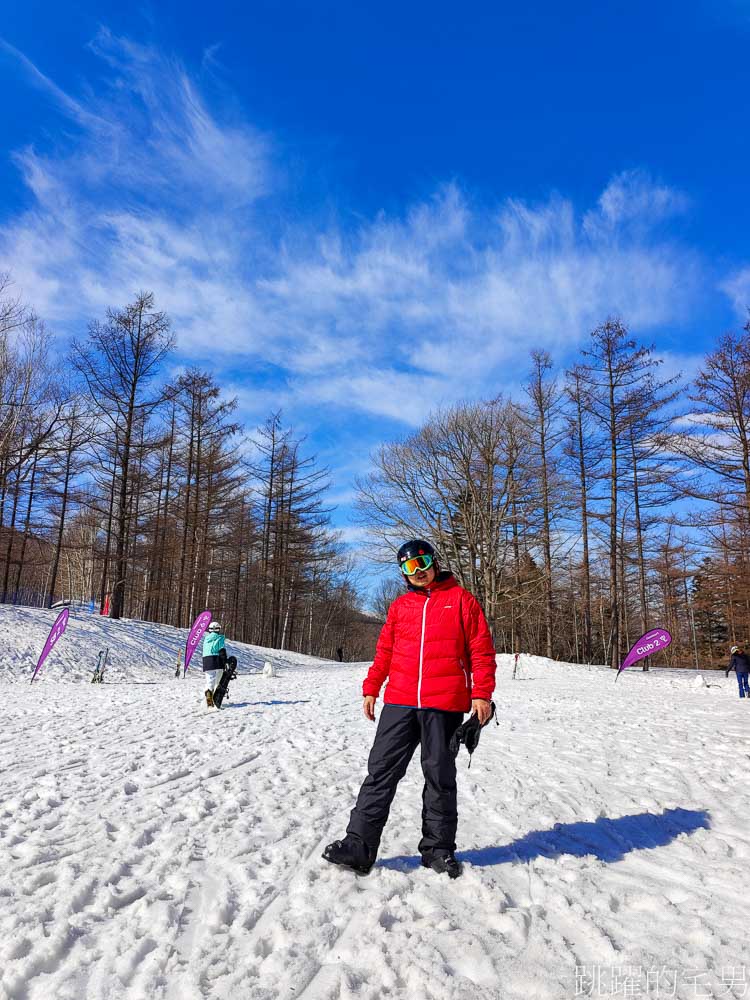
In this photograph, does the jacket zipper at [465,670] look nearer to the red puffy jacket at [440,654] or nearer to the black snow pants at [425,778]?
the red puffy jacket at [440,654]

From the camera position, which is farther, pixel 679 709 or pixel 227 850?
pixel 679 709

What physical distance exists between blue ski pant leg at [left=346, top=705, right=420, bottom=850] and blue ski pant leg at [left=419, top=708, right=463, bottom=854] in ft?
0.30

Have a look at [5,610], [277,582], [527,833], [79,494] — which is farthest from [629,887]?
[277,582]

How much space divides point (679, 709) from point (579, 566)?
12.8 m

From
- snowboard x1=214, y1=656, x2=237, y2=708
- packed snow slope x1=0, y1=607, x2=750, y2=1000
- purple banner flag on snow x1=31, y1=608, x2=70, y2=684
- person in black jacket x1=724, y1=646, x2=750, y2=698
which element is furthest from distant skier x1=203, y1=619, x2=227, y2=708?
person in black jacket x1=724, y1=646, x2=750, y2=698

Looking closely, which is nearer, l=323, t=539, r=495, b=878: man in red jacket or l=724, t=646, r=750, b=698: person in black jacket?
l=323, t=539, r=495, b=878: man in red jacket

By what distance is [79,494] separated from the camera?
80.2 ft

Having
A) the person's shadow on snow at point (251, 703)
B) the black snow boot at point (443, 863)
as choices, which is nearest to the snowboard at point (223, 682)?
the person's shadow on snow at point (251, 703)

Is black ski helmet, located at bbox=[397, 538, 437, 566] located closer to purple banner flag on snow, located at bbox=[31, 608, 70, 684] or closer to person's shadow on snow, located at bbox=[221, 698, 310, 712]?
person's shadow on snow, located at bbox=[221, 698, 310, 712]

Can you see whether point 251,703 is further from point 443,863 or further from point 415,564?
point 415,564

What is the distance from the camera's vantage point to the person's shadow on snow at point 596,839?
3613 millimetres

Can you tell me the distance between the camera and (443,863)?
327 cm

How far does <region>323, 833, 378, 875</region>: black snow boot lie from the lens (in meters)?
3.25

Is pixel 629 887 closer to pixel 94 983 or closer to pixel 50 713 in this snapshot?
pixel 94 983
